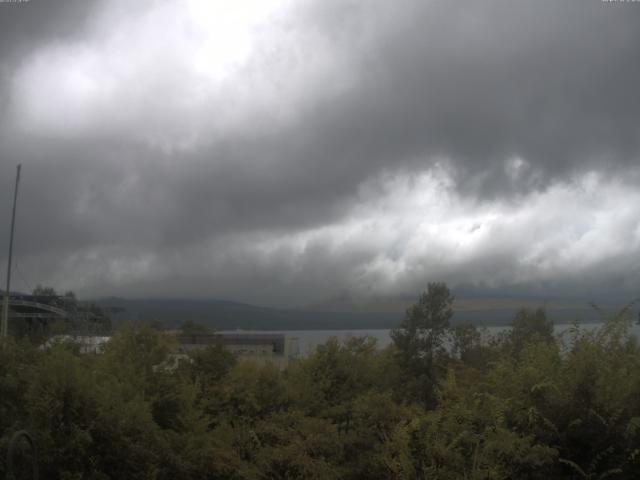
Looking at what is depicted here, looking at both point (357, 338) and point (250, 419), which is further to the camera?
point (357, 338)

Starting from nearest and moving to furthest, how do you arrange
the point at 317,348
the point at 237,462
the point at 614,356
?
the point at 614,356 → the point at 237,462 → the point at 317,348

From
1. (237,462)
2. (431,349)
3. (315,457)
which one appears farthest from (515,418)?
(431,349)

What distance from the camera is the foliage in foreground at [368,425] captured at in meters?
11.0

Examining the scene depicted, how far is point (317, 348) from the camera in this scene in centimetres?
2288

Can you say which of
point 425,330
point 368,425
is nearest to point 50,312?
point 425,330

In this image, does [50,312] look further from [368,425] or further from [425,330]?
[368,425]

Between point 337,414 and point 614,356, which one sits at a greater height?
point 614,356

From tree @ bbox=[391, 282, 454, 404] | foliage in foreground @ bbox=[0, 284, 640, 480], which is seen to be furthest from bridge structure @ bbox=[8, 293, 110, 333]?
foliage in foreground @ bbox=[0, 284, 640, 480]

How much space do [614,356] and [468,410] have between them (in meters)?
2.80

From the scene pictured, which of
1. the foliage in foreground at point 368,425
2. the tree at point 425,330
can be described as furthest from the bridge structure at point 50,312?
the foliage in foreground at point 368,425

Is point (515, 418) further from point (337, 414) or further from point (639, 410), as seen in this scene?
point (337, 414)

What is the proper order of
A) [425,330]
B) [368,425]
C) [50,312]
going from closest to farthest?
[368,425], [425,330], [50,312]

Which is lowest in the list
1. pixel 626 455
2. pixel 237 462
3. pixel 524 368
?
pixel 237 462

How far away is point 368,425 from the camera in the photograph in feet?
46.3
